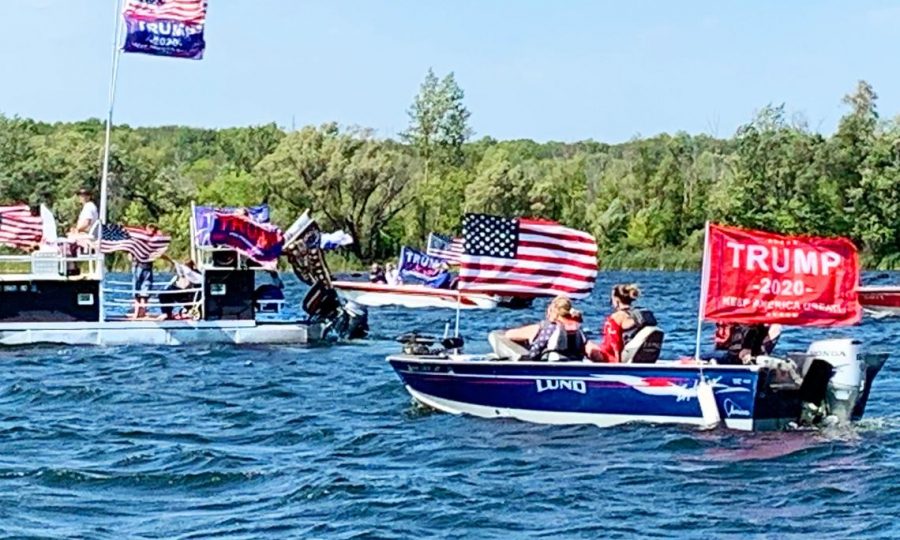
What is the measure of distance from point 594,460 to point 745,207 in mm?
91077

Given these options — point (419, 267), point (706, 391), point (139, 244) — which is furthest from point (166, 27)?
point (419, 267)

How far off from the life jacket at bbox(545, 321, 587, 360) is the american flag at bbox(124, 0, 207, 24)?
14383mm

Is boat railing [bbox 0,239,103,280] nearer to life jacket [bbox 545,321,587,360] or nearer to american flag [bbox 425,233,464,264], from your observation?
life jacket [bbox 545,321,587,360]

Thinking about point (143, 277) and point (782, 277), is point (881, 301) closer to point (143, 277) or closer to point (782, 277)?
point (143, 277)

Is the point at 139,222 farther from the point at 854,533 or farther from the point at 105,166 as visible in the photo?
the point at 854,533

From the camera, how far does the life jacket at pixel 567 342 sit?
20.9 m

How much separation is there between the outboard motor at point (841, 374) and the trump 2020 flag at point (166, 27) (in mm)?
16448

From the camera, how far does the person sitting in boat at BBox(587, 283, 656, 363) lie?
20688mm

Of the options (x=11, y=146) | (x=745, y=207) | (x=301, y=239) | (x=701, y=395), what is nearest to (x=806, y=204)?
(x=745, y=207)

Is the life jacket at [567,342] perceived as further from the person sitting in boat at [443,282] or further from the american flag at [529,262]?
the person sitting in boat at [443,282]

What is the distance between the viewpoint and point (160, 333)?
108 feet

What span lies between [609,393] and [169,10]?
52.2ft

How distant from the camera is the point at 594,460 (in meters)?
18.7

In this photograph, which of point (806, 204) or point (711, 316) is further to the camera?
point (806, 204)
